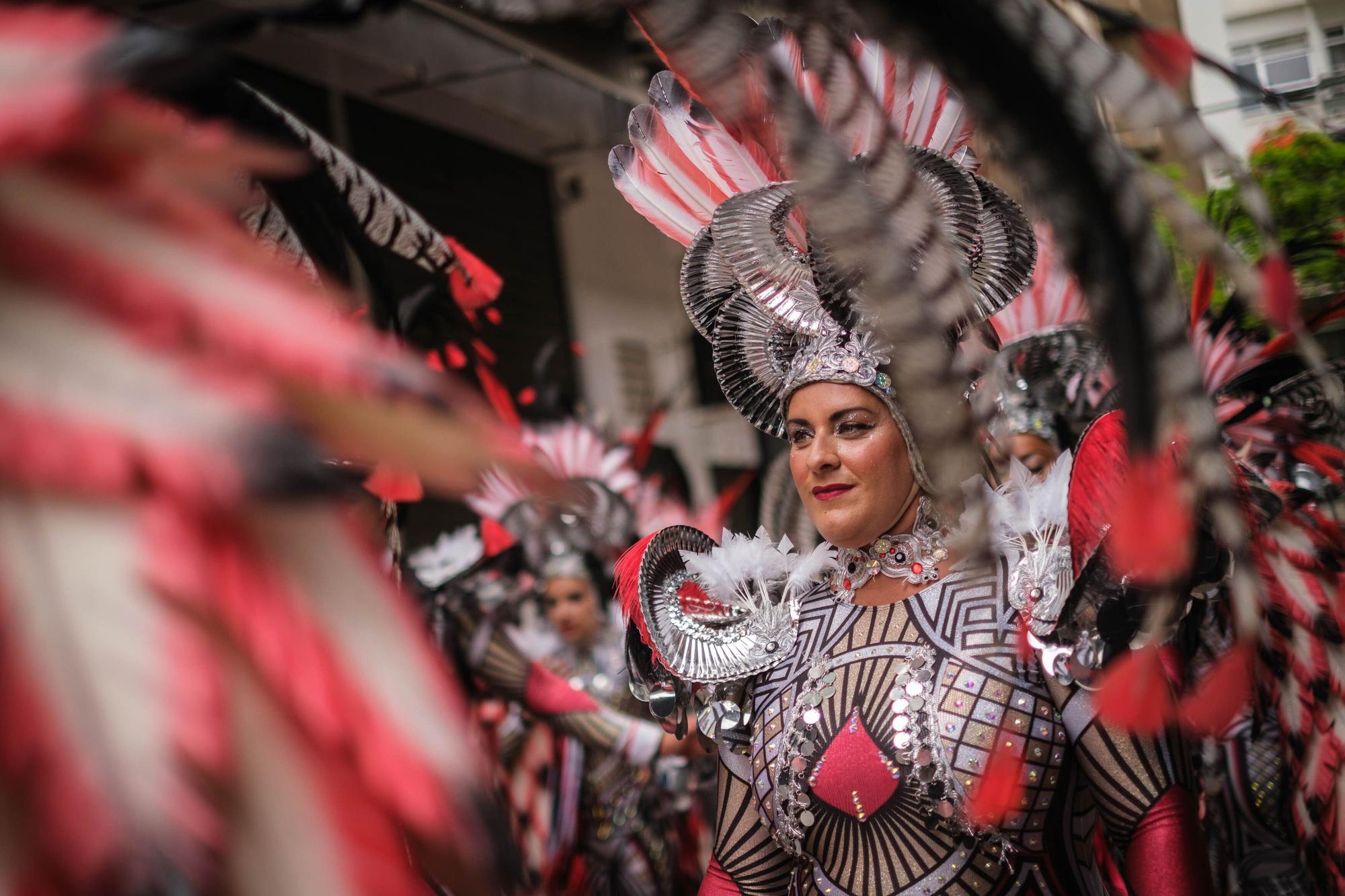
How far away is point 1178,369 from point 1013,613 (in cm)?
106

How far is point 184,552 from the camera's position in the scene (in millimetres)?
415

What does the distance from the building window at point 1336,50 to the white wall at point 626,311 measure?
603cm

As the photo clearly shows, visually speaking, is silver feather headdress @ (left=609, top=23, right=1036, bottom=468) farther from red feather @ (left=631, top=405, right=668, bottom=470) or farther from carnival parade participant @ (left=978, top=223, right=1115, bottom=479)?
red feather @ (left=631, top=405, right=668, bottom=470)

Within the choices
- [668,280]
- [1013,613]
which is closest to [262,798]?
[1013,613]

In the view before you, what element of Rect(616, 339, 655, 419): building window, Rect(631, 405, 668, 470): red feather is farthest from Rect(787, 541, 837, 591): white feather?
Rect(616, 339, 655, 419): building window

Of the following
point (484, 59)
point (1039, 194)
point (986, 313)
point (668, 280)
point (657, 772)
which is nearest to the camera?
point (1039, 194)

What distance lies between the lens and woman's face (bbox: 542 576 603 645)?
4406 mm

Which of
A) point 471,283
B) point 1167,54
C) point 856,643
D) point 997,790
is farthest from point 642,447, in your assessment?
point 1167,54

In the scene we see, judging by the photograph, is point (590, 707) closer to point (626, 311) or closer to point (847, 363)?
point (847, 363)

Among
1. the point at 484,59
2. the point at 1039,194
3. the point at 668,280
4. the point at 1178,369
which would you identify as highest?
the point at 484,59

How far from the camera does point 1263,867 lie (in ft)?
10.5

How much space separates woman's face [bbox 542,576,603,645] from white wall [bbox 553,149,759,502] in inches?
144

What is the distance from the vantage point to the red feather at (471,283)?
1.83 meters

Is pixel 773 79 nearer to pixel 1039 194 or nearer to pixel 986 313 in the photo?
pixel 1039 194
